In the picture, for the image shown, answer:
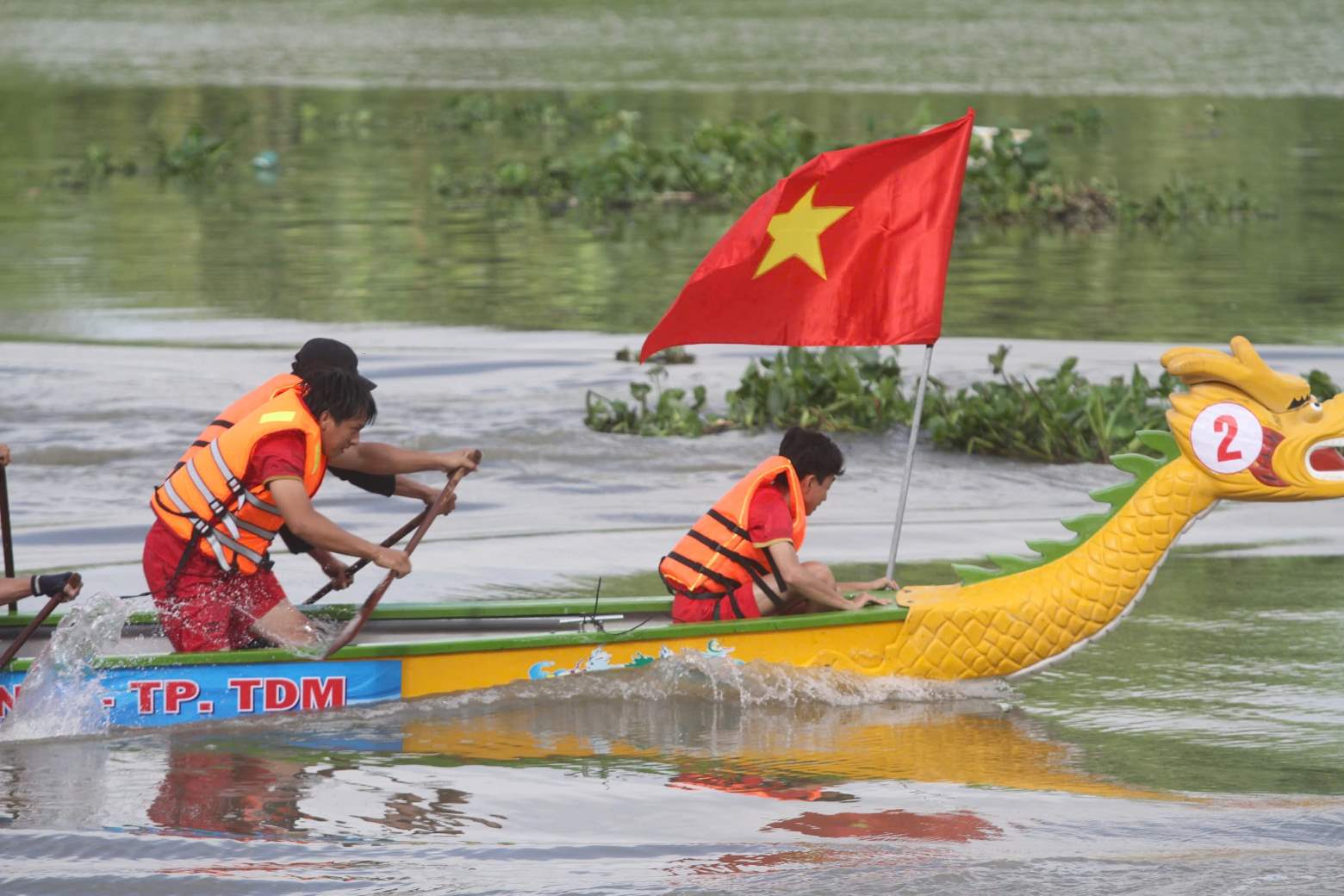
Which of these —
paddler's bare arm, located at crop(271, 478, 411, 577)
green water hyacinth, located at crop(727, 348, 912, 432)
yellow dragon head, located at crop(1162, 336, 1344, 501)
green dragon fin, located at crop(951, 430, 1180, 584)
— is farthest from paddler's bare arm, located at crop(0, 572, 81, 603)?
green water hyacinth, located at crop(727, 348, 912, 432)

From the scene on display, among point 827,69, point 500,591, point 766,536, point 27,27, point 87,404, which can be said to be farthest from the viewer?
point 27,27

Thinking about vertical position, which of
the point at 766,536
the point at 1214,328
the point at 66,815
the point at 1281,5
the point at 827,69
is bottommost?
the point at 66,815

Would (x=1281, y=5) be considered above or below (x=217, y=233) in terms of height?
above

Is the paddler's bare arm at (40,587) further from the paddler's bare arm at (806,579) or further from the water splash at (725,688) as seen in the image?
the paddler's bare arm at (806,579)

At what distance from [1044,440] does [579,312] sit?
Result: 5944 millimetres

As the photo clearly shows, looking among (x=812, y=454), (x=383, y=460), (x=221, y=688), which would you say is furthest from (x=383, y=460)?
(x=812, y=454)

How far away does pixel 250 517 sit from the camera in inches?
329

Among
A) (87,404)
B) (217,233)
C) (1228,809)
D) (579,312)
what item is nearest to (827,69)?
(217,233)

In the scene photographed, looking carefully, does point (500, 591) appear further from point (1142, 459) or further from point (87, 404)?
point (87, 404)

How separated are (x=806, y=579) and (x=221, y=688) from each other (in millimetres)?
2398

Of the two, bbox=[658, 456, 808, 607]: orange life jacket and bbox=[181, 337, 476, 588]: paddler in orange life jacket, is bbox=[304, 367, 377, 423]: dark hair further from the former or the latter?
bbox=[658, 456, 808, 607]: orange life jacket

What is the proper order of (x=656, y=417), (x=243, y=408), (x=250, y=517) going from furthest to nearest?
(x=656, y=417), (x=243, y=408), (x=250, y=517)

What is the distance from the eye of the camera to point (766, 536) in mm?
8570

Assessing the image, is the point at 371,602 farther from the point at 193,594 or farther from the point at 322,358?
the point at 322,358
